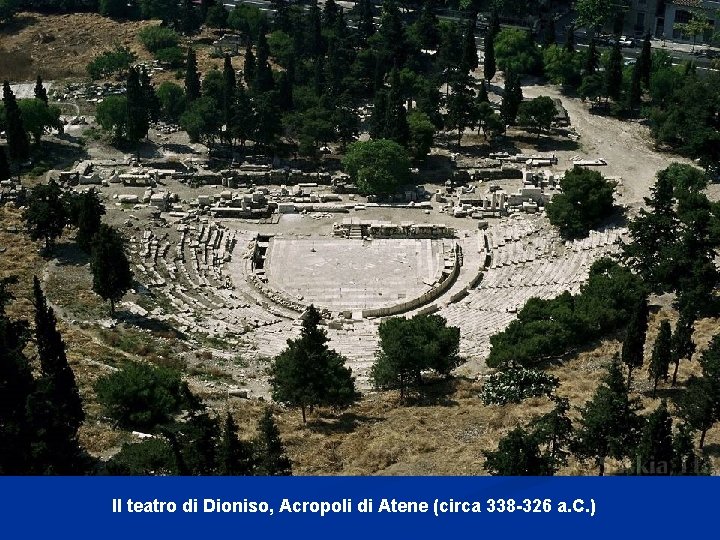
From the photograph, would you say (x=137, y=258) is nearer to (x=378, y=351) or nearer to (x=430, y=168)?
(x=378, y=351)

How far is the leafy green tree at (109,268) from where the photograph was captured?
228ft

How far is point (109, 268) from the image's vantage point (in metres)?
69.7

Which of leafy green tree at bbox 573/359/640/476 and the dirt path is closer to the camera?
leafy green tree at bbox 573/359/640/476

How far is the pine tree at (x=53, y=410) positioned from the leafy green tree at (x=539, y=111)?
60.3 m

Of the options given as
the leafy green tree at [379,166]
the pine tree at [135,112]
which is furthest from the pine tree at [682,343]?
the pine tree at [135,112]

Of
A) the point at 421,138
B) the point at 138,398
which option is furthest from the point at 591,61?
the point at 138,398

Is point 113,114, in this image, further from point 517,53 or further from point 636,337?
point 636,337

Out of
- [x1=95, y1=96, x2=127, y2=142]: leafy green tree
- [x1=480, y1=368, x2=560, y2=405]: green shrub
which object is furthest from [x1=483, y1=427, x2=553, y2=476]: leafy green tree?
[x1=95, y1=96, x2=127, y2=142]: leafy green tree

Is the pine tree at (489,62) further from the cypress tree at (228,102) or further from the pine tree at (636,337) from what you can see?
the pine tree at (636,337)

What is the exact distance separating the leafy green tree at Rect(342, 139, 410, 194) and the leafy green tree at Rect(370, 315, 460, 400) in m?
29.6

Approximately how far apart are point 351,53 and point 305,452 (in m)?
72.1

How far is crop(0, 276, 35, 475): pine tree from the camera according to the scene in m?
43.8

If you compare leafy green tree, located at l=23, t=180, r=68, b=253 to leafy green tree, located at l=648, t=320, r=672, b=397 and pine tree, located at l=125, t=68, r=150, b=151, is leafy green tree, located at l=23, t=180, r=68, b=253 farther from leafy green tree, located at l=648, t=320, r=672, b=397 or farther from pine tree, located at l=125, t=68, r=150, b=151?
leafy green tree, located at l=648, t=320, r=672, b=397

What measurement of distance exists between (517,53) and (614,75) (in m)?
14.6
